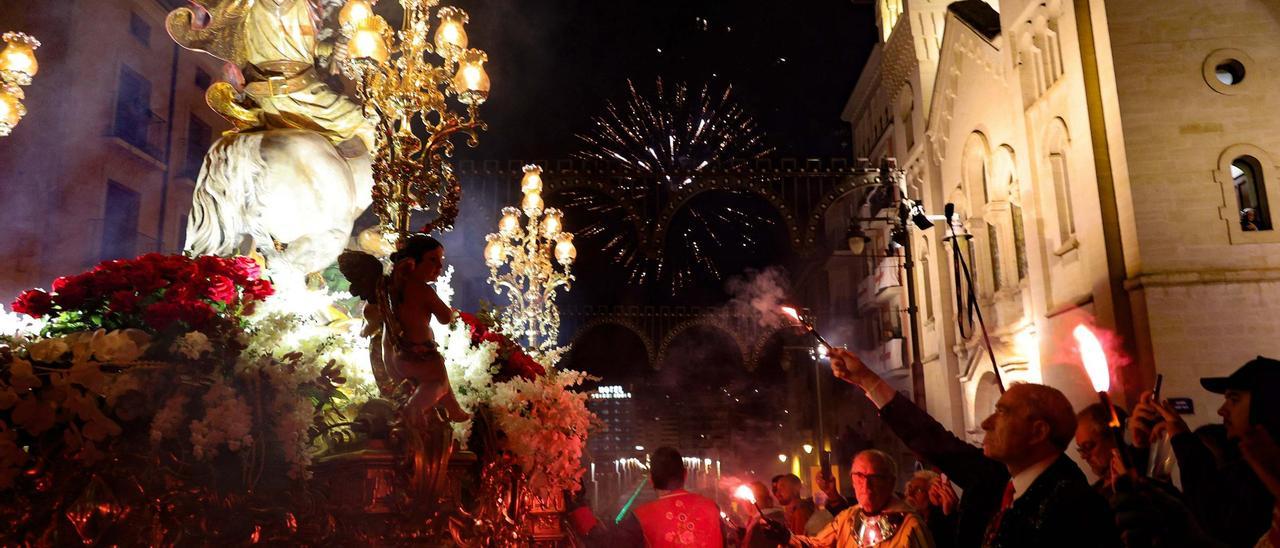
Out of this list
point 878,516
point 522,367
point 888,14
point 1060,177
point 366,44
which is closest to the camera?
point 878,516

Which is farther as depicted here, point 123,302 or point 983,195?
point 983,195

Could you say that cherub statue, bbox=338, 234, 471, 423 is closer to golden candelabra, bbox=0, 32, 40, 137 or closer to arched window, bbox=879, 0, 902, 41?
golden candelabra, bbox=0, 32, 40, 137

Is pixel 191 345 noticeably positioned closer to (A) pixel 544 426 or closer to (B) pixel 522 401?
(B) pixel 522 401

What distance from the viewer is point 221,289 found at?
4.58 m

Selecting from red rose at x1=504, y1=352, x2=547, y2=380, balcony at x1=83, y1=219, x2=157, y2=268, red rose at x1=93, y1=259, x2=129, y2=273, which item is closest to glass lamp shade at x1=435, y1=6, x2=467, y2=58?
red rose at x1=504, y1=352, x2=547, y2=380

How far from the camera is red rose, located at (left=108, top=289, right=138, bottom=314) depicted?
14.4 feet

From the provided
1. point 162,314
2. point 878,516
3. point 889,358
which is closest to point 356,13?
point 162,314

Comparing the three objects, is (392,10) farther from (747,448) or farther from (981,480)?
(747,448)

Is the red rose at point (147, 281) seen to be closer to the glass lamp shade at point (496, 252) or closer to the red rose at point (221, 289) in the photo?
the red rose at point (221, 289)

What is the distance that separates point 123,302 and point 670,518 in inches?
130

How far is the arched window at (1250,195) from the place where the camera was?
1420 cm

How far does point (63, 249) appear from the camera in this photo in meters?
16.5

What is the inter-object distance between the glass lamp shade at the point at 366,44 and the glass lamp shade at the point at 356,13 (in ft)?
Answer: 0.32

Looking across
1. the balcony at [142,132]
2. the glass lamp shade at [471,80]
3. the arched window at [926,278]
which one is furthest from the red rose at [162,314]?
the arched window at [926,278]
